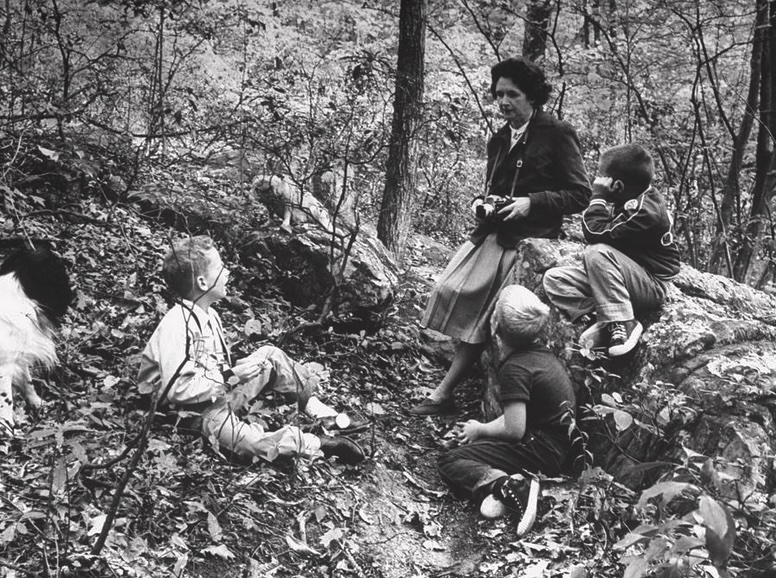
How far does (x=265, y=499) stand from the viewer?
3646 millimetres

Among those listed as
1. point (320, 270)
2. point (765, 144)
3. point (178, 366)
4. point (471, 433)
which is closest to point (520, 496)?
point (471, 433)

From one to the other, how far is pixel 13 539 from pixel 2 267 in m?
1.98

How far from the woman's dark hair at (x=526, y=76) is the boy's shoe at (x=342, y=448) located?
107 inches

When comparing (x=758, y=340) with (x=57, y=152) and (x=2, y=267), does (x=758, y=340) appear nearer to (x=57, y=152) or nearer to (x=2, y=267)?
(x=2, y=267)

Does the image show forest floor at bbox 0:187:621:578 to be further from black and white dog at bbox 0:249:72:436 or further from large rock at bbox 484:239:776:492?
large rock at bbox 484:239:776:492

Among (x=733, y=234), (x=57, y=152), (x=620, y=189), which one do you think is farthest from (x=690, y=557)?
(x=733, y=234)

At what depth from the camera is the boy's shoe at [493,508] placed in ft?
12.9

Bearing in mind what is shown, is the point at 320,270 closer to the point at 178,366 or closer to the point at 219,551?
the point at 178,366

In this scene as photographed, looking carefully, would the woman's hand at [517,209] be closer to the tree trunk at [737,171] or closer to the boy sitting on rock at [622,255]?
the boy sitting on rock at [622,255]

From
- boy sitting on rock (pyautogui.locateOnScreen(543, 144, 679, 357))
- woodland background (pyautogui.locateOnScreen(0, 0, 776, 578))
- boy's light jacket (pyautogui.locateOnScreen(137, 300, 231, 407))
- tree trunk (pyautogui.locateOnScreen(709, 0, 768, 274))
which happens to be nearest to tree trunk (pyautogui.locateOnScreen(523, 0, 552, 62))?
woodland background (pyautogui.locateOnScreen(0, 0, 776, 578))

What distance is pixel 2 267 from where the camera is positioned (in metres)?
4.13

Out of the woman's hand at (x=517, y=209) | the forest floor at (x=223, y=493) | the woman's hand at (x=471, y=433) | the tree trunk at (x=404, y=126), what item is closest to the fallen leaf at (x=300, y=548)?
the forest floor at (x=223, y=493)

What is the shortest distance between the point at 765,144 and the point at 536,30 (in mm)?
2906

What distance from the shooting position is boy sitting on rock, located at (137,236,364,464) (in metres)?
3.63
